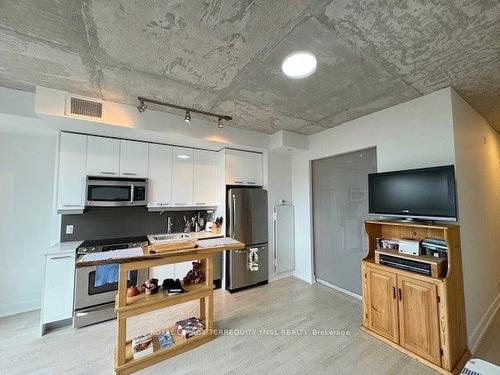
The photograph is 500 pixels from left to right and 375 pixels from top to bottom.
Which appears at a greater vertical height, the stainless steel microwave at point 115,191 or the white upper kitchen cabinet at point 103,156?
the white upper kitchen cabinet at point 103,156

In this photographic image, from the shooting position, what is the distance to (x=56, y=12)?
140 centimetres

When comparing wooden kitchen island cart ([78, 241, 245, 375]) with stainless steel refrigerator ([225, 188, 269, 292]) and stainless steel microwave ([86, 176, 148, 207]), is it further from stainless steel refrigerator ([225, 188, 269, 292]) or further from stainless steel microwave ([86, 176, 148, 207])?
stainless steel microwave ([86, 176, 148, 207])

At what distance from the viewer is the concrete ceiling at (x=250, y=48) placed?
139 centimetres

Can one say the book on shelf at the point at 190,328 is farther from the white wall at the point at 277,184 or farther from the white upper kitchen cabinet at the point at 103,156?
the white upper kitchen cabinet at the point at 103,156

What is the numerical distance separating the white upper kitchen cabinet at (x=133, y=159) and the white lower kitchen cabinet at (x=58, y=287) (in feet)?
4.05

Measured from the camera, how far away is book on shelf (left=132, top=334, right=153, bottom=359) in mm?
1984

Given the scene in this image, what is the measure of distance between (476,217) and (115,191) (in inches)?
176

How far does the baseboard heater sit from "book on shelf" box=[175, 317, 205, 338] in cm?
210

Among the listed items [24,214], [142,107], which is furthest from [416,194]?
[24,214]

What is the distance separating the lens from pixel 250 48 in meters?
1.74

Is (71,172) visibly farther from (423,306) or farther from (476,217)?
(476,217)

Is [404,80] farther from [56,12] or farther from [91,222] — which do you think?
[91,222]

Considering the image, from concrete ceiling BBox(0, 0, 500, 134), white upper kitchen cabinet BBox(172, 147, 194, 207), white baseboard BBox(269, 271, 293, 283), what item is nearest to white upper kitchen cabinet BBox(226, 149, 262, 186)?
white upper kitchen cabinet BBox(172, 147, 194, 207)

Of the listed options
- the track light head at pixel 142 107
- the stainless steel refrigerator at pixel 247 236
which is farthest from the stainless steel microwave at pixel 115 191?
the stainless steel refrigerator at pixel 247 236
